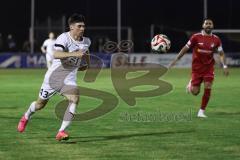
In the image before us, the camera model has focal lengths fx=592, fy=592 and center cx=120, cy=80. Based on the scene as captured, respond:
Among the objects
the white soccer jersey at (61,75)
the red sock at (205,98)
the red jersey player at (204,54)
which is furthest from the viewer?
the red jersey player at (204,54)

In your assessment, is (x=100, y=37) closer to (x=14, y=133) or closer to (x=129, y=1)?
(x=129, y=1)

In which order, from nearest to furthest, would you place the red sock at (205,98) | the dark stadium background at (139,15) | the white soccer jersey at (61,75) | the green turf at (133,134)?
the green turf at (133,134) → the white soccer jersey at (61,75) → the red sock at (205,98) → the dark stadium background at (139,15)

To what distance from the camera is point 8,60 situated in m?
41.6

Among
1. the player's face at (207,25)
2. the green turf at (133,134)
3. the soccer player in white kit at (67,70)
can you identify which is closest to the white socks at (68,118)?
the soccer player in white kit at (67,70)

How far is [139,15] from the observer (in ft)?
152

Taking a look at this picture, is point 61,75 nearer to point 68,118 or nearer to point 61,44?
point 61,44

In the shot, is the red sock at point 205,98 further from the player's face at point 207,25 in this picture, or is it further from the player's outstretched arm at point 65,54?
the player's outstretched arm at point 65,54

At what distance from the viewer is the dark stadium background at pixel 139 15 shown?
44.8 meters

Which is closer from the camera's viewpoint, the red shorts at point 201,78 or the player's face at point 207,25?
the player's face at point 207,25

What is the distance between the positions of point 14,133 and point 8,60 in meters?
30.9

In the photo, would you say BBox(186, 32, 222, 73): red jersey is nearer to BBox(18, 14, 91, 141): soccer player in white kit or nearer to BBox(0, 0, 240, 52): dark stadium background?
BBox(18, 14, 91, 141): soccer player in white kit

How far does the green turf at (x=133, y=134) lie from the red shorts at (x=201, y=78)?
0.80 m

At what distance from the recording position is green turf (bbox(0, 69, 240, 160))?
9125 millimetres

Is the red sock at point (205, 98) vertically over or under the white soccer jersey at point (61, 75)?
under
